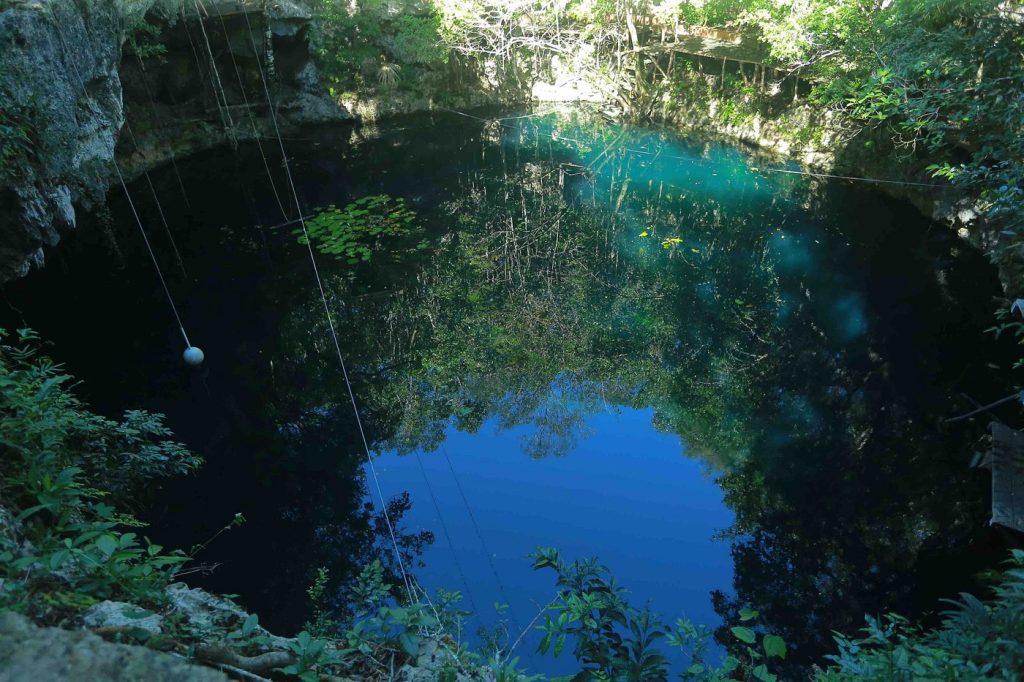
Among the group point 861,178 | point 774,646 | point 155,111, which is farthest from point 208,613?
point 155,111

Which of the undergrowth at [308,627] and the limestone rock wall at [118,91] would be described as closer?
the undergrowth at [308,627]

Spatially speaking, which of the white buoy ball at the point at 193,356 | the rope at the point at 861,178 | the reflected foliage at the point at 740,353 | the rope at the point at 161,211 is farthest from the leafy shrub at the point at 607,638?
the rope at the point at 861,178

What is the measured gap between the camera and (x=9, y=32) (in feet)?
26.0

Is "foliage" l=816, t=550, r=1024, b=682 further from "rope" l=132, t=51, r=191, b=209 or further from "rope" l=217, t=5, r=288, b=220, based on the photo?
"rope" l=132, t=51, r=191, b=209

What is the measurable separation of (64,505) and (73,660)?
7.58 ft

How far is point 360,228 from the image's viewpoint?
39.5ft

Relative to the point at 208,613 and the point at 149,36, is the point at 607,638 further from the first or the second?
the point at 149,36

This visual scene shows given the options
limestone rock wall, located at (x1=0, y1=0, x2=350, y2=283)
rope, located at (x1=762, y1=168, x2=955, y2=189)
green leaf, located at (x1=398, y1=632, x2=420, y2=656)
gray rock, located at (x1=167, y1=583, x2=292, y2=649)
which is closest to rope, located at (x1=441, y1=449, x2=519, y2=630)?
gray rock, located at (x1=167, y1=583, x2=292, y2=649)

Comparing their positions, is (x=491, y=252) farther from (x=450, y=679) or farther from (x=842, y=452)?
(x=450, y=679)

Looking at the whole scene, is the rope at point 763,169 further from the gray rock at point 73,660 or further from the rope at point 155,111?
the gray rock at point 73,660

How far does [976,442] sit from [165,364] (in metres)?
9.56

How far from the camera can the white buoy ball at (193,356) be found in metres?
8.00

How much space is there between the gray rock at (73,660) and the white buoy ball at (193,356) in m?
6.84

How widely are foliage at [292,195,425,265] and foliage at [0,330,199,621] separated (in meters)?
5.98
